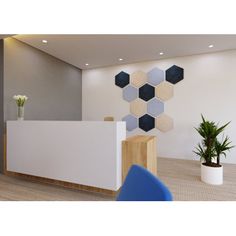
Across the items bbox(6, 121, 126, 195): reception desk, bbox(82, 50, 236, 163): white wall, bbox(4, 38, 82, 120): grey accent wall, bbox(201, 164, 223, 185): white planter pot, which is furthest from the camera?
bbox(82, 50, 236, 163): white wall

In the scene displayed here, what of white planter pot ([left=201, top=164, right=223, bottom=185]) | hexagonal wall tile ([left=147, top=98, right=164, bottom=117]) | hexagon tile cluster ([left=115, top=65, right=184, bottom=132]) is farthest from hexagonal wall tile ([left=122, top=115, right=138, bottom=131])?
white planter pot ([left=201, top=164, right=223, bottom=185])

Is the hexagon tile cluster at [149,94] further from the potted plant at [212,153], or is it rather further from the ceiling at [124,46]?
the potted plant at [212,153]

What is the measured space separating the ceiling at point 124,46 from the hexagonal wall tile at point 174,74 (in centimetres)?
33

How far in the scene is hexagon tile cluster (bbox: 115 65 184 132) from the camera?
4.17 metres

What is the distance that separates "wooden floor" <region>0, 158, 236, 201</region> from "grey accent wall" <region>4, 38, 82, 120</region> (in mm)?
1319

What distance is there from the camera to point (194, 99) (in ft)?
13.0

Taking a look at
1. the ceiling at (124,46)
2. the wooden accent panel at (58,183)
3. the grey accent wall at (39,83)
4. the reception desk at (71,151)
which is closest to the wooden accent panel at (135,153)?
the reception desk at (71,151)

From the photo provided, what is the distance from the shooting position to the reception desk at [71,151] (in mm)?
1941

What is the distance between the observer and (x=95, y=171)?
6.59 feet

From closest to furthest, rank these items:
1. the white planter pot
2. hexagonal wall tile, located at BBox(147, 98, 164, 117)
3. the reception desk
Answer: the reception desk, the white planter pot, hexagonal wall tile, located at BBox(147, 98, 164, 117)

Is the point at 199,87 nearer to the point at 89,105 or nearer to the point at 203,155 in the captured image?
the point at 203,155

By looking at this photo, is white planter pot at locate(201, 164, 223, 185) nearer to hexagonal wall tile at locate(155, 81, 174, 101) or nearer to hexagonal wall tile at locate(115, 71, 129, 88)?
hexagonal wall tile at locate(155, 81, 174, 101)

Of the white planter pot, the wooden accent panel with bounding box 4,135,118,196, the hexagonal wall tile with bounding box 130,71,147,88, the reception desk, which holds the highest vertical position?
the hexagonal wall tile with bounding box 130,71,147,88
